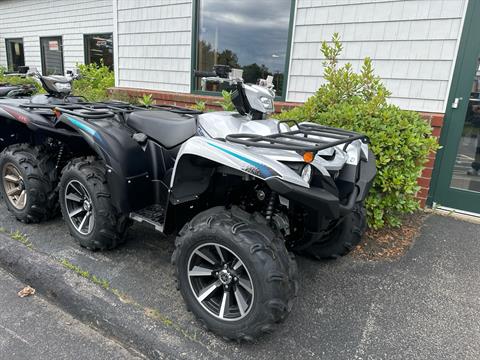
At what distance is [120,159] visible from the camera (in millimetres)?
2738

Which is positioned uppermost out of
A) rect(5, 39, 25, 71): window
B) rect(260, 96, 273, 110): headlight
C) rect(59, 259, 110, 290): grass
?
rect(5, 39, 25, 71): window

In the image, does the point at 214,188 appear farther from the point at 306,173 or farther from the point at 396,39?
the point at 396,39

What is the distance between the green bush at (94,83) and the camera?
7703mm

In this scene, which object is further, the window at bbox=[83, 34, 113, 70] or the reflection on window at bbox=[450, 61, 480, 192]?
the window at bbox=[83, 34, 113, 70]

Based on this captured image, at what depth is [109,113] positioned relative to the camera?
303 cm

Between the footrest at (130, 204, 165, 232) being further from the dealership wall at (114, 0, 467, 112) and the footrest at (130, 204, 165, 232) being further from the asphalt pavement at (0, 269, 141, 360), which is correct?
the dealership wall at (114, 0, 467, 112)

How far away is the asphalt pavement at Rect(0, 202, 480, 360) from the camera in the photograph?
7.02 feet

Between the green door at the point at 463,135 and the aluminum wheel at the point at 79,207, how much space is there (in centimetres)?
404

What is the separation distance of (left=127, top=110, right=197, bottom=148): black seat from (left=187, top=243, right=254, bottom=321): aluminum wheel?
1008mm

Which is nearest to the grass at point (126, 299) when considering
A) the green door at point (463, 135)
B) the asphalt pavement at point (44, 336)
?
the asphalt pavement at point (44, 336)

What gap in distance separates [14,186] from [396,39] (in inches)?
188

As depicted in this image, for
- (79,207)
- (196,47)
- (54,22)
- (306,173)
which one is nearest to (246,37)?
(196,47)

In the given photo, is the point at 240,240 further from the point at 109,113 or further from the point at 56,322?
the point at 109,113

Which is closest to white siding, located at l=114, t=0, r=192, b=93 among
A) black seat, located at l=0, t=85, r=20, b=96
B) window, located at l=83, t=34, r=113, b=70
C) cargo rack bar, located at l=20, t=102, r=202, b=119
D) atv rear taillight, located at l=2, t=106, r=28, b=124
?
black seat, located at l=0, t=85, r=20, b=96
